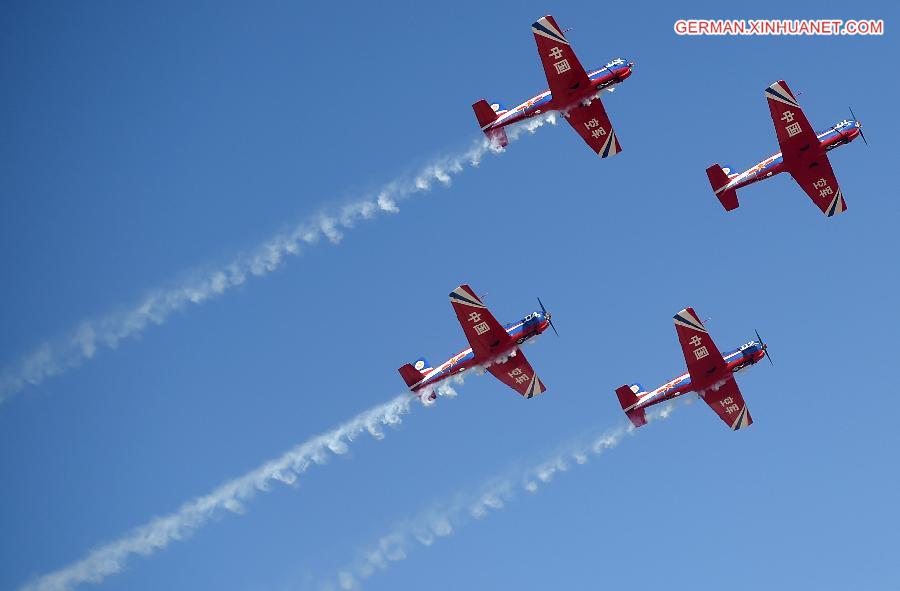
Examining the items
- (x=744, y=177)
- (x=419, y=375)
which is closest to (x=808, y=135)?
(x=744, y=177)

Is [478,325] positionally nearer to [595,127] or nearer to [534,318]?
[534,318]

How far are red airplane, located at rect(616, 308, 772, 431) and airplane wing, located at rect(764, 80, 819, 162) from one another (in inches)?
434

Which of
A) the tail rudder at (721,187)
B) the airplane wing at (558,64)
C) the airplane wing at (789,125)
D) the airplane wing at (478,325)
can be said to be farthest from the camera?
the tail rudder at (721,187)

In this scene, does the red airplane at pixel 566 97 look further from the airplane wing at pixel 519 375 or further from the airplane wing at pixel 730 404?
Result: the airplane wing at pixel 730 404

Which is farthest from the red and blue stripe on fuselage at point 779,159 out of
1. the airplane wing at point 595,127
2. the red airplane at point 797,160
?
the airplane wing at point 595,127

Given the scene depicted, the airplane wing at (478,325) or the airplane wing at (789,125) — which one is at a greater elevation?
the airplane wing at (789,125)

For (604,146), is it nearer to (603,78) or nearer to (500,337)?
(603,78)

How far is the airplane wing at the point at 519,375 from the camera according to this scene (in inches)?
3644

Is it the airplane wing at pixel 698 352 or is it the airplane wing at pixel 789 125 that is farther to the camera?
the airplane wing at pixel 789 125

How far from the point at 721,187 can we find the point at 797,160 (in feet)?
14.3

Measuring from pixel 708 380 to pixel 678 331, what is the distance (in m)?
3.70

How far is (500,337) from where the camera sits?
90.8 metres

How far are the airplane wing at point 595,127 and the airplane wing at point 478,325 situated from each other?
11.3 m

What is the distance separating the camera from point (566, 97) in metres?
92.2
